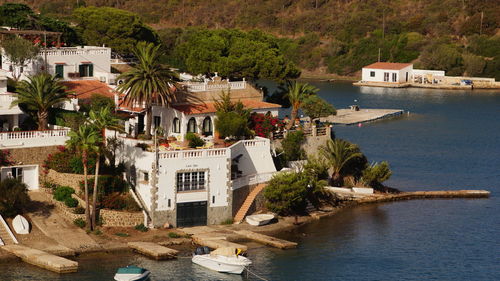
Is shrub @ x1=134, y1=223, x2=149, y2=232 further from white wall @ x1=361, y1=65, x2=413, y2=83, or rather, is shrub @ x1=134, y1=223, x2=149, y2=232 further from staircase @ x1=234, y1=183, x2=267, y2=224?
white wall @ x1=361, y1=65, x2=413, y2=83

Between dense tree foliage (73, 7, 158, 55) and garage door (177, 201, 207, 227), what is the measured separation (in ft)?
161

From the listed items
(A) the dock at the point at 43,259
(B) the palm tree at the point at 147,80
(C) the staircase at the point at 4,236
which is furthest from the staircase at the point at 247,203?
(C) the staircase at the point at 4,236

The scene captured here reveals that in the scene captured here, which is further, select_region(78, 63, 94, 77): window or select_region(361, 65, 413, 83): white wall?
select_region(361, 65, 413, 83): white wall

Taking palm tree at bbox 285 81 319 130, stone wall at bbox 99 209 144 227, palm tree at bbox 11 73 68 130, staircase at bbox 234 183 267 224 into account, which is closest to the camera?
stone wall at bbox 99 209 144 227

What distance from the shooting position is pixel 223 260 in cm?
5988

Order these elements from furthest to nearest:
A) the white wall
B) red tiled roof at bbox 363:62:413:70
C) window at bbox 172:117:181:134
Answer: red tiled roof at bbox 363:62:413:70 < the white wall < window at bbox 172:117:181:134

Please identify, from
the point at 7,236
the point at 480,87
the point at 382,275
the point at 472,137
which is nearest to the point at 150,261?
the point at 7,236

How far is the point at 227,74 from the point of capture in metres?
89.4

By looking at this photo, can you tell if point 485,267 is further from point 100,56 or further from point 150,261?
point 100,56

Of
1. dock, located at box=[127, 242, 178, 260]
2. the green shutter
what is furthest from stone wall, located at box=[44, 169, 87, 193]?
the green shutter

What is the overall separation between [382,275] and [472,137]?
62914 mm

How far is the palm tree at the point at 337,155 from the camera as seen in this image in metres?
80.4

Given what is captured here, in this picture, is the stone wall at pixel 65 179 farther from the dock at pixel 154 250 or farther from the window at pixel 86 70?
the window at pixel 86 70

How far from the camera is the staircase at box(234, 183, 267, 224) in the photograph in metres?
69.2
